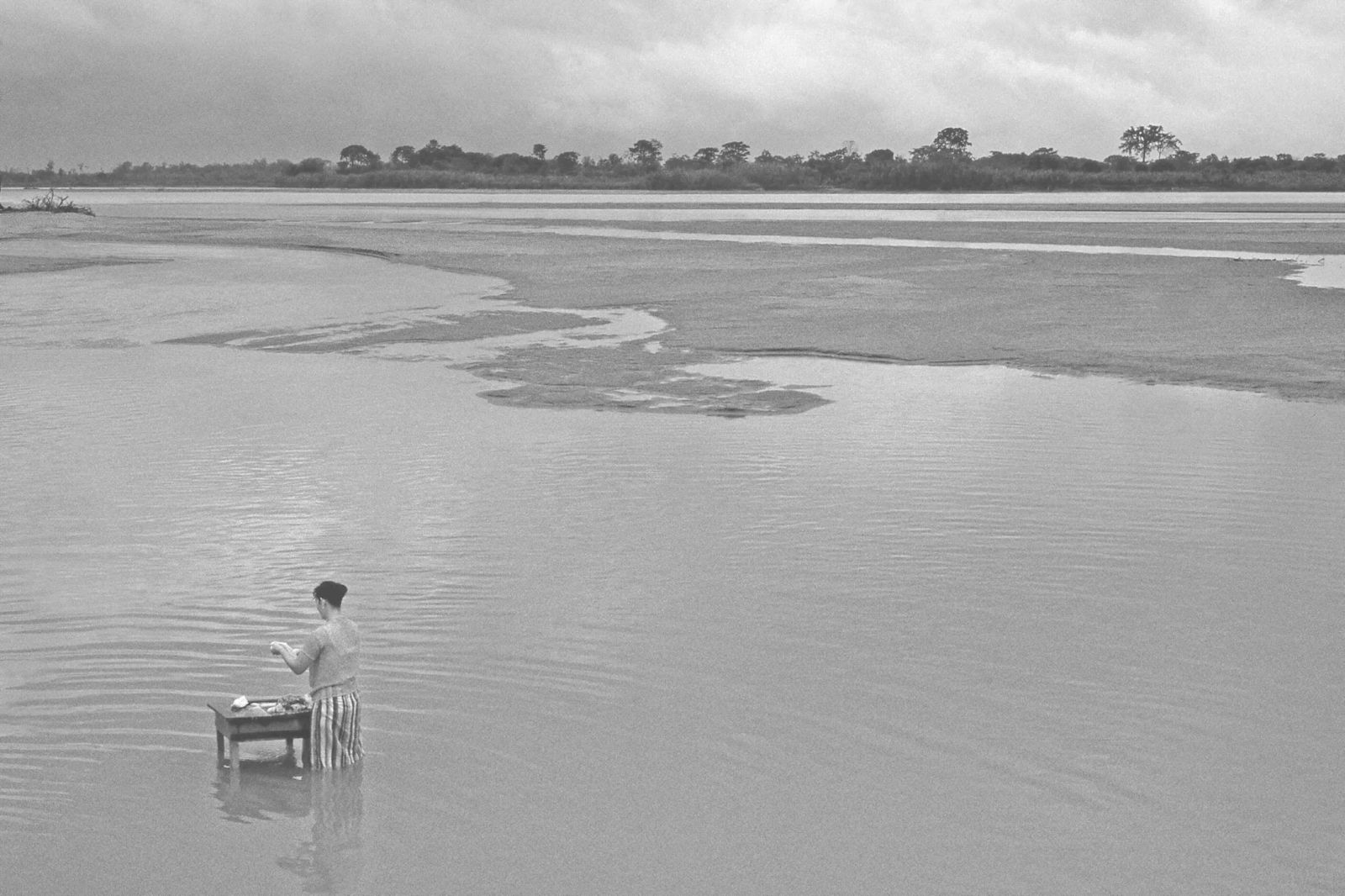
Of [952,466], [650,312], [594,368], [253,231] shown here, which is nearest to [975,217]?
[253,231]

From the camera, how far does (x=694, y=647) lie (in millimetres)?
11133

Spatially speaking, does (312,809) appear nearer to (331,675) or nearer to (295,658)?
(331,675)

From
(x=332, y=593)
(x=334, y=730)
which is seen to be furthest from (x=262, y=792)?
(x=332, y=593)

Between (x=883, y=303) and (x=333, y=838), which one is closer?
(x=333, y=838)

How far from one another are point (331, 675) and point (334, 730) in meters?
0.33

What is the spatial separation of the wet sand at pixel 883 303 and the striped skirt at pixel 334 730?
12.3 metres

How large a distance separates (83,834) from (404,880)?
1861 mm

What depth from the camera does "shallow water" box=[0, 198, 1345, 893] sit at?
810 cm

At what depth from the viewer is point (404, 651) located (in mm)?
10992

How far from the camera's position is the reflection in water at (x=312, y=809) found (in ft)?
25.8

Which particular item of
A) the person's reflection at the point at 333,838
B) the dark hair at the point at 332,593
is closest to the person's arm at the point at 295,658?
the dark hair at the point at 332,593

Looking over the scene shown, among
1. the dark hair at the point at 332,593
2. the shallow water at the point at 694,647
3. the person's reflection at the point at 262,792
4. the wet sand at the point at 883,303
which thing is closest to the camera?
the shallow water at the point at 694,647

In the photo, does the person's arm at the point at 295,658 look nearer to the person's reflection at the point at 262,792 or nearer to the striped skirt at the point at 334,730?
the striped skirt at the point at 334,730

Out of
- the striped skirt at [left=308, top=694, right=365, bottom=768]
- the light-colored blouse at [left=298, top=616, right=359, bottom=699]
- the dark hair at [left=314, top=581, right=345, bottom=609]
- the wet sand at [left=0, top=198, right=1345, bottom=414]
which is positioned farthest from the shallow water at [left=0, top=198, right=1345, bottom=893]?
the wet sand at [left=0, top=198, right=1345, bottom=414]
